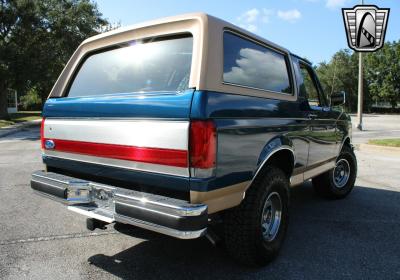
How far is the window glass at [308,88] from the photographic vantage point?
14.4ft

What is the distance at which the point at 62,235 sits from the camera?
13.8ft

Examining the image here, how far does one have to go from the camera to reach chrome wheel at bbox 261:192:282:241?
354cm

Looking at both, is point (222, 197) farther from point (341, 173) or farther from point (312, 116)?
point (341, 173)

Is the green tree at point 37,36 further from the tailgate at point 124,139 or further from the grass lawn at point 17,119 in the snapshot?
the tailgate at point 124,139

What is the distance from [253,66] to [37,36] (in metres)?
28.8

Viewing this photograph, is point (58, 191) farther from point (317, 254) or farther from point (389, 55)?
point (389, 55)

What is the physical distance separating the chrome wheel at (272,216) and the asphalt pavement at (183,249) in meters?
0.27

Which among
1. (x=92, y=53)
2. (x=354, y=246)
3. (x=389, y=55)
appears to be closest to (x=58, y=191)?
(x=92, y=53)

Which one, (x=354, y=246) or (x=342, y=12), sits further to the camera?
(x=342, y=12)

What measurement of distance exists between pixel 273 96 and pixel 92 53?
6.28ft

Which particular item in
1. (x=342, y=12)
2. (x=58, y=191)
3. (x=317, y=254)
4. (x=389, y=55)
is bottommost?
(x=317, y=254)

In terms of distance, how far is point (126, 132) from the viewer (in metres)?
3.01

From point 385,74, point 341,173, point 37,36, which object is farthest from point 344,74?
point 341,173

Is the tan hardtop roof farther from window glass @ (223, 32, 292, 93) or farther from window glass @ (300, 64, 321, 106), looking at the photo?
window glass @ (300, 64, 321, 106)
